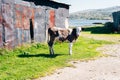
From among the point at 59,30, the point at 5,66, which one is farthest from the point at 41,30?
the point at 5,66

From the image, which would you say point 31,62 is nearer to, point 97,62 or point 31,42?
point 97,62

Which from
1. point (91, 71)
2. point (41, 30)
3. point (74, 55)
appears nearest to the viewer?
point (91, 71)

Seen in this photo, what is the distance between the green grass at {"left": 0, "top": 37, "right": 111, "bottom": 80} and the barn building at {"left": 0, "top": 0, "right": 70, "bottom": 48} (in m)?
0.74

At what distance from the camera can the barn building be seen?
678 inches

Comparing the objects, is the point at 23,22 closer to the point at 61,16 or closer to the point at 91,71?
the point at 61,16

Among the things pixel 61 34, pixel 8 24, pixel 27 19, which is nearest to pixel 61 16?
pixel 27 19

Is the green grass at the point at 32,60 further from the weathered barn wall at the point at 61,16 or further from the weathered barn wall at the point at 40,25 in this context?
the weathered barn wall at the point at 61,16

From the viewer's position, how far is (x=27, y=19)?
19.7 metres

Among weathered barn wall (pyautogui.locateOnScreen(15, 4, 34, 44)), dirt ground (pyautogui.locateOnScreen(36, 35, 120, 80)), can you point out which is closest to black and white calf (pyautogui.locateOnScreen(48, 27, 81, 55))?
weathered barn wall (pyautogui.locateOnScreen(15, 4, 34, 44))

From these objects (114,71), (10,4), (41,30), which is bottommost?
(114,71)

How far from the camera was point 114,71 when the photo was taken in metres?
13.4

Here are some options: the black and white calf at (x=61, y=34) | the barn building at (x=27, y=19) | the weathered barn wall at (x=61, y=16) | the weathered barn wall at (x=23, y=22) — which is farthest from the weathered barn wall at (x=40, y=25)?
the black and white calf at (x=61, y=34)

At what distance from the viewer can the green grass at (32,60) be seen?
1262cm

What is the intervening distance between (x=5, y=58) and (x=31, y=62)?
1.89 m
